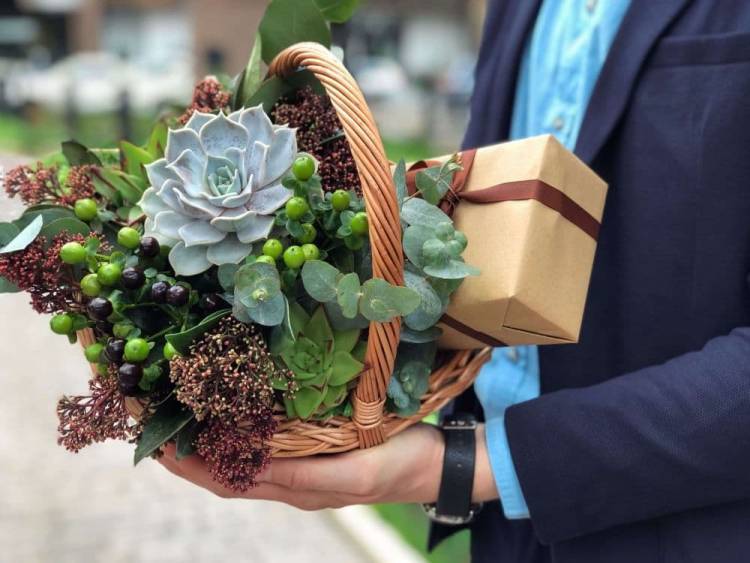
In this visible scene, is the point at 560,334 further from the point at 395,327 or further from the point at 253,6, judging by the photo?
the point at 253,6

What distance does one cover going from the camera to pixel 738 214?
3.22 feet

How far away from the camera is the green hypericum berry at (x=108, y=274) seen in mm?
841

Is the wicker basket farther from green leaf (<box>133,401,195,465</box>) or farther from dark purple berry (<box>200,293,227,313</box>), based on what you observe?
dark purple berry (<box>200,293,227,313</box>)

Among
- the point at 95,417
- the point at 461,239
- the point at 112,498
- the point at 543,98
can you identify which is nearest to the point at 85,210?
the point at 95,417

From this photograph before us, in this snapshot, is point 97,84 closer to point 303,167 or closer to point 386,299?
point 303,167

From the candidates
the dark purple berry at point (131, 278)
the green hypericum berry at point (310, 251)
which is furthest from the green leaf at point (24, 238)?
the green hypericum berry at point (310, 251)

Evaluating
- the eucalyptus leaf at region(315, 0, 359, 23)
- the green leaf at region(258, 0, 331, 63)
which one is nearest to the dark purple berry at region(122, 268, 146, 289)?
the green leaf at region(258, 0, 331, 63)

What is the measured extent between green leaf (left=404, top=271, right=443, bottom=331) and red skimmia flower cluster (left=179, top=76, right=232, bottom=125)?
0.39 meters

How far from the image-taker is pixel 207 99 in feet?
3.48

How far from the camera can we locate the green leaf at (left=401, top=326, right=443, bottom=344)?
934mm

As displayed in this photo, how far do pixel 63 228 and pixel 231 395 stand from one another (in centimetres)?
30

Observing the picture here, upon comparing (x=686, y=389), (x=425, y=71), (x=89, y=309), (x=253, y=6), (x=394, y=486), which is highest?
(x=89, y=309)

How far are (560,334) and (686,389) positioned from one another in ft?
0.58

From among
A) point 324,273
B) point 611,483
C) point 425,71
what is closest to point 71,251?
point 324,273
